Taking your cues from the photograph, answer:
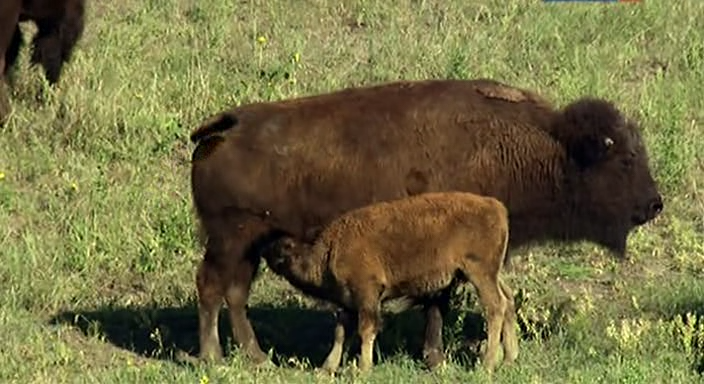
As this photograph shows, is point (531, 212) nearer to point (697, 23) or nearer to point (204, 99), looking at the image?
point (204, 99)

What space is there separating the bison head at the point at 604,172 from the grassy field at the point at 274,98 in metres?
0.63

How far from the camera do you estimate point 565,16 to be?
1554 centimetres

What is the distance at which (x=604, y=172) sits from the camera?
9.95 metres

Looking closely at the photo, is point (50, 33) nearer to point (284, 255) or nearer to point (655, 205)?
point (284, 255)

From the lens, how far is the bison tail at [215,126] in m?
9.58

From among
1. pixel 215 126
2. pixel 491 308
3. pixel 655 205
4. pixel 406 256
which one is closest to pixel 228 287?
pixel 215 126

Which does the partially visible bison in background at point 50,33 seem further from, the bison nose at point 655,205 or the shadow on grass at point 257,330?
the bison nose at point 655,205

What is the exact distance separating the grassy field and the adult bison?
1.78 feet

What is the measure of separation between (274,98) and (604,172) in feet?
15.1

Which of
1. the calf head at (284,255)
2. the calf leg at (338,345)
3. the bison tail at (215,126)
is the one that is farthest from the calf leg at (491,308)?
the bison tail at (215,126)

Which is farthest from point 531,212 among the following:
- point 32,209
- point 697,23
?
point 697,23

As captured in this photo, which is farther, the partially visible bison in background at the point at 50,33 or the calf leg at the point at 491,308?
the partially visible bison in background at the point at 50,33

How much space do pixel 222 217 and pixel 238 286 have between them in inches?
16.3

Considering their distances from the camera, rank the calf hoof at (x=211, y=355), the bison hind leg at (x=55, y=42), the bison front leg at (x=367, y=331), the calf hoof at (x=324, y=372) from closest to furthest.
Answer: the bison front leg at (x=367, y=331)
the calf hoof at (x=324, y=372)
the calf hoof at (x=211, y=355)
the bison hind leg at (x=55, y=42)
